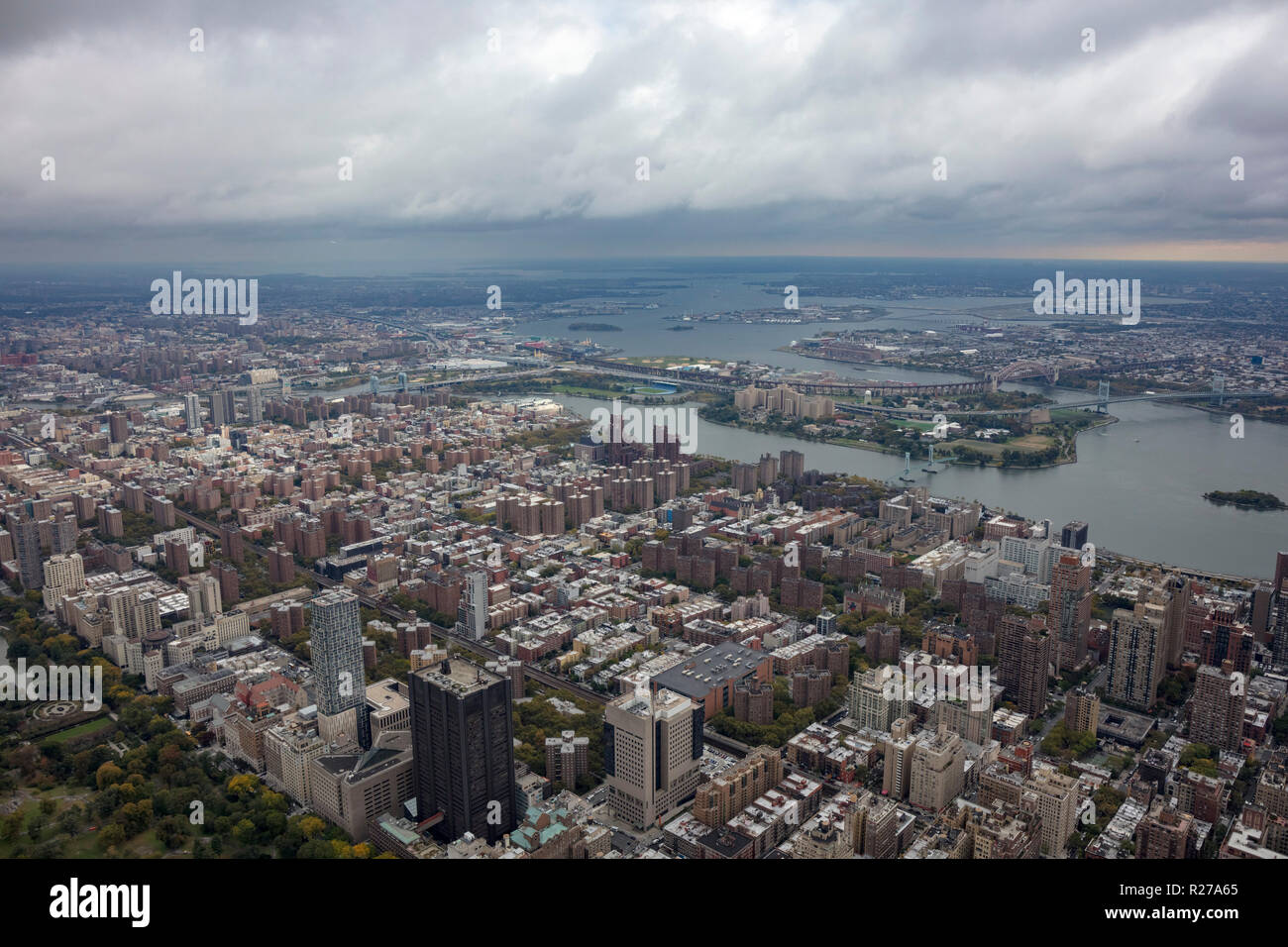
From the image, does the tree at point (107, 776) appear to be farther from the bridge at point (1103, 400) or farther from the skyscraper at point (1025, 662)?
the bridge at point (1103, 400)

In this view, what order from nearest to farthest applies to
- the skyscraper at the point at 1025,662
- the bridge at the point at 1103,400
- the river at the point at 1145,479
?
the skyscraper at the point at 1025,662
the river at the point at 1145,479
the bridge at the point at 1103,400

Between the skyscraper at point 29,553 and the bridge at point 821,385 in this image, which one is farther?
the bridge at point 821,385

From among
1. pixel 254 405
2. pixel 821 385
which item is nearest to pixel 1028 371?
pixel 821 385

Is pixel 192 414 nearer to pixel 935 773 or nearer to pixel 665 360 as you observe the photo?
pixel 665 360

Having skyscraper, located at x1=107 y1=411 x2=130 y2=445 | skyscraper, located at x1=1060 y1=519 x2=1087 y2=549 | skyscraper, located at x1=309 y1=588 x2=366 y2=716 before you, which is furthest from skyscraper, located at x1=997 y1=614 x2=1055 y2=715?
skyscraper, located at x1=107 y1=411 x2=130 y2=445

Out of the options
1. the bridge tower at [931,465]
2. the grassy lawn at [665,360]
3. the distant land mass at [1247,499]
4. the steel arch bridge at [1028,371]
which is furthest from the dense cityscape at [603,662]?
the grassy lawn at [665,360]
